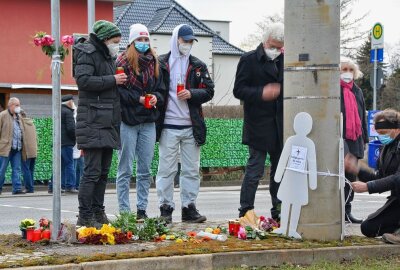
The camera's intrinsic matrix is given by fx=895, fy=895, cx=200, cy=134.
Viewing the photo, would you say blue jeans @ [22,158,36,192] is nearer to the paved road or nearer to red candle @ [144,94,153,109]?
the paved road

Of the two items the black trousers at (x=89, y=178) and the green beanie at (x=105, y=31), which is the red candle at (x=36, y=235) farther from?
the green beanie at (x=105, y=31)

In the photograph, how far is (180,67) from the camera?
10.5 m

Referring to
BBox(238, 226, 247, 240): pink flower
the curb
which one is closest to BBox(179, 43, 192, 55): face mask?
BBox(238, 226, 247, 240): pink flower

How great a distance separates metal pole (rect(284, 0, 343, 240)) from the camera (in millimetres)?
8422

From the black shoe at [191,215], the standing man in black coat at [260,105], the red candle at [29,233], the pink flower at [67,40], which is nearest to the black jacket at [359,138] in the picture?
the standing man in black coat at [260,105]

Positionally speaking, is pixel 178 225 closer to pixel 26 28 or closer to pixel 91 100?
pixel 91 100

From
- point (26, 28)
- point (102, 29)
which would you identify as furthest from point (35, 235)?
point (26, 28)

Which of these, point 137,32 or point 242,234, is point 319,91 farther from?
point 137,32

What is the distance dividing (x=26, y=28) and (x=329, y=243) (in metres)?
26.3

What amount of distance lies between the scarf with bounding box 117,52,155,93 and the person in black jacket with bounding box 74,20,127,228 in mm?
730

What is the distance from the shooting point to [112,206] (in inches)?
631

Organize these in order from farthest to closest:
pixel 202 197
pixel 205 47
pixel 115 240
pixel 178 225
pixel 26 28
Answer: pixel 205 47 < pixel 26 28 < pixel 202 197 < pixel 178 225 < pixel 115 240

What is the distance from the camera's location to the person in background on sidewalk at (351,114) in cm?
1130

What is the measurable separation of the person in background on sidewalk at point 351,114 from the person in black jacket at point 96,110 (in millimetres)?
3360
